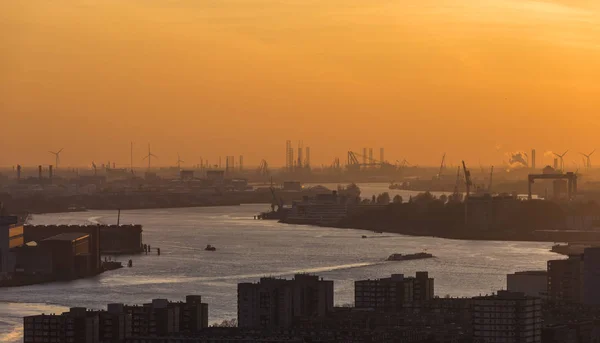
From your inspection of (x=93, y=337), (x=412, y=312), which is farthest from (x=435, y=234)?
(x=93, y=337)

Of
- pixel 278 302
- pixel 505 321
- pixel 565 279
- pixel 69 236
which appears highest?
pixel 69 236

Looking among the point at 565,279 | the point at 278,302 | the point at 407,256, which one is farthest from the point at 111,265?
the point at 278,302

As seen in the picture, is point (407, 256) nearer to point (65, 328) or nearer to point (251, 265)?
point (251, 265)

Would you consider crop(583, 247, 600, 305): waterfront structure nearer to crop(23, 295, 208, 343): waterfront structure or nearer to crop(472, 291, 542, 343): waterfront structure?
crop(472, 291, 542, 343): waterfront structure

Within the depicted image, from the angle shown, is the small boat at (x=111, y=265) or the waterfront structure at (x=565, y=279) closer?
the waterfront structure at (x=565, y=279)

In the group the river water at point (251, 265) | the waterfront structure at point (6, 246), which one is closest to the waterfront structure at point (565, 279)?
the river water at point (251, 265)

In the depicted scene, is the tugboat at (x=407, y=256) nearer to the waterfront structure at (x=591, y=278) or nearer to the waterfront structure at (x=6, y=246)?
the waterfront structure at (x=6, y=246)

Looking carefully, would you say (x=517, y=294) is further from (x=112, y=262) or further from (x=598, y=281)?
(x=112, y=262)
